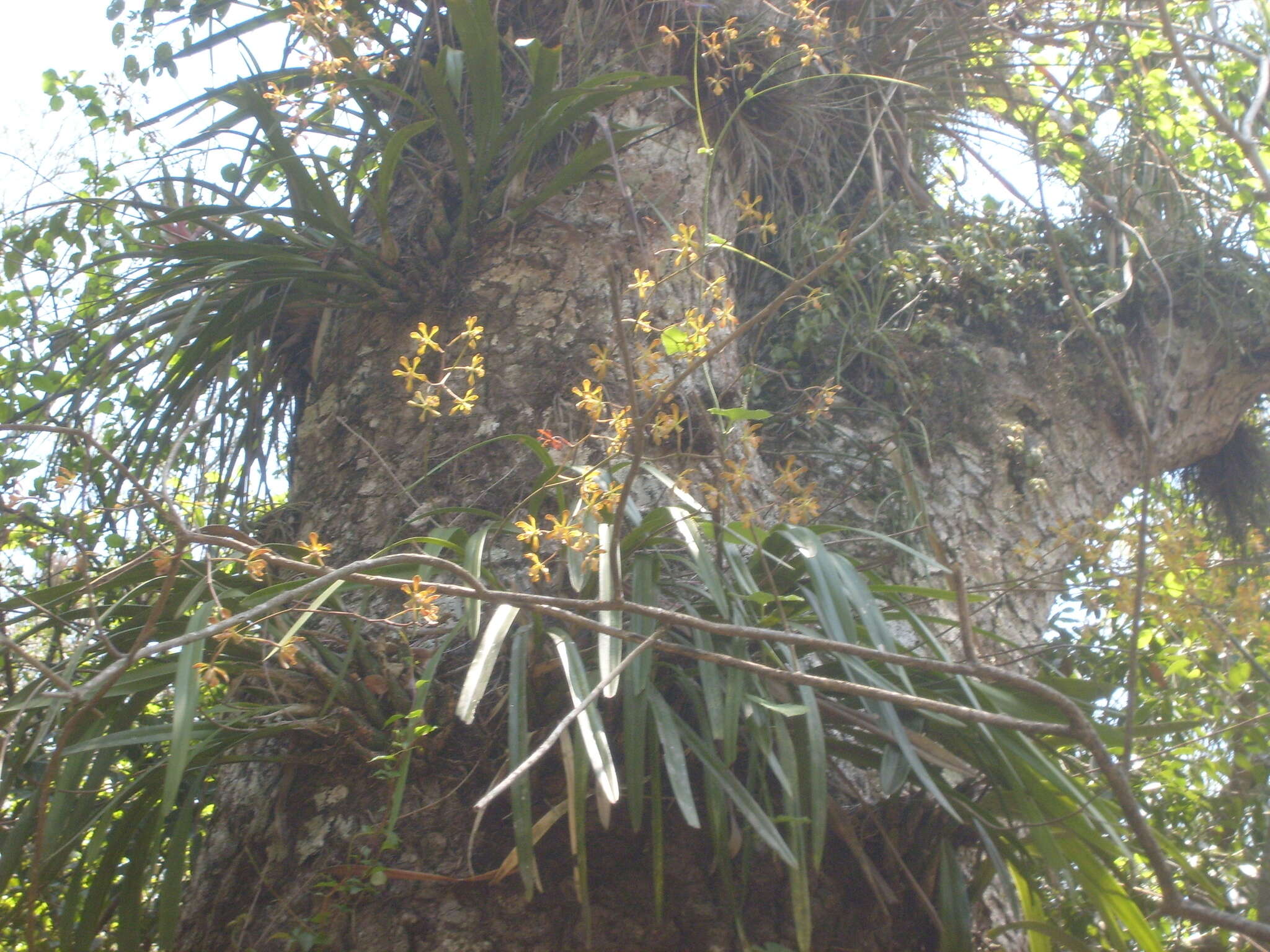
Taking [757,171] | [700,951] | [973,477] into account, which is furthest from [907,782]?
[757,171]

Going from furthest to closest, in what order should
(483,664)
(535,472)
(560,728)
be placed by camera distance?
(535,472) < (483,664) < (560,728)

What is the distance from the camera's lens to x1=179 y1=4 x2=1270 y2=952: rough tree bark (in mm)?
1155

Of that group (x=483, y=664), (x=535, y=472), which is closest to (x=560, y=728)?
(x=483, y=664)

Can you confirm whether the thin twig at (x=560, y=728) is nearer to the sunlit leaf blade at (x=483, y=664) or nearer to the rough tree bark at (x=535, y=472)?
the sunlit leaf blade at (x=483, y=664)

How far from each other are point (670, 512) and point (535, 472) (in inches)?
12.5

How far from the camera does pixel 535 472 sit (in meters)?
1.52

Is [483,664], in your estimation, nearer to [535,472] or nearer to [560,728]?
[560,728]

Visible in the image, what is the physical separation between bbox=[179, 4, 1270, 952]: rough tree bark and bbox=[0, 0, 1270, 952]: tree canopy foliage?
0.03 metres

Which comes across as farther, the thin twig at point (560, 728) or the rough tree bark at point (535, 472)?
the rough tree bark at point (535, 472)

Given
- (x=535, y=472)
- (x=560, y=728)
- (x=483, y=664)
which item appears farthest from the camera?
(x=535, y=472)

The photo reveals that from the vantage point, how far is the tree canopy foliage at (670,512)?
112 cm

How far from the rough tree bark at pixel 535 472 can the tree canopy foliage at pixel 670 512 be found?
3cm

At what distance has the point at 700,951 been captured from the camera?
3.76 ft

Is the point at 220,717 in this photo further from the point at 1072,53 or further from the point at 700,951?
the point at 1072,53
